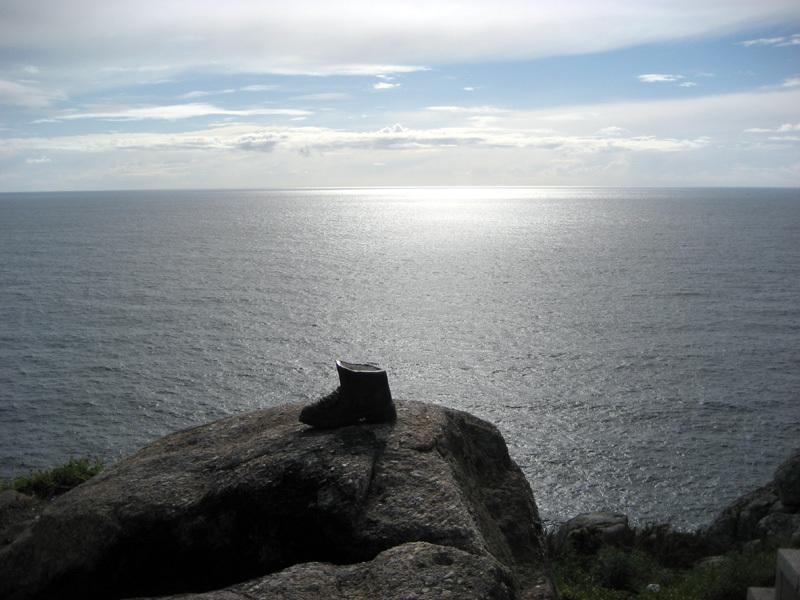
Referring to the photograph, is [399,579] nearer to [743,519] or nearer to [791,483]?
[743,519]

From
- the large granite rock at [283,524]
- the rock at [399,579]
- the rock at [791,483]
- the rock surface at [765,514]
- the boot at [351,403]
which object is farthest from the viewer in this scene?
the rock at [791,483]

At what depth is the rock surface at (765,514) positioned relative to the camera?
24734mm

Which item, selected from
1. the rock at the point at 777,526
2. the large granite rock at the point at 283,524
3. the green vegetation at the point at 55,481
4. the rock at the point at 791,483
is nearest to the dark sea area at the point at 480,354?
the large granite rock at the point at 283,524

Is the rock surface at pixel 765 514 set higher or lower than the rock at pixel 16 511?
lower

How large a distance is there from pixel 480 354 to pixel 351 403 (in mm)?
47242

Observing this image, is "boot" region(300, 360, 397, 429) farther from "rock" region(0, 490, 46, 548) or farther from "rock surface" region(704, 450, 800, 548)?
"rock surface" region(704, 450, 800, 548)

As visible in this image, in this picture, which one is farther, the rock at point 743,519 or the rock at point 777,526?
the rock at point 743,519

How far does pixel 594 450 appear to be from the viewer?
1565 inches

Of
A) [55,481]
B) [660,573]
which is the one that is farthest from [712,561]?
[55,481]

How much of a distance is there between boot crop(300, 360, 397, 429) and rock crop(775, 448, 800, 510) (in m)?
21.0

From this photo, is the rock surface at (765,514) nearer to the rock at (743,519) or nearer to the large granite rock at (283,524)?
the rock at (743,519)

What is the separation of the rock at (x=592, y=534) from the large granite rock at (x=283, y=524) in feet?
42.4

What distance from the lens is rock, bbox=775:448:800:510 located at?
25953mm

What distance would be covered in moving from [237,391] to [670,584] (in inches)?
1397
